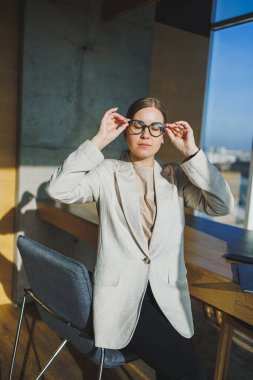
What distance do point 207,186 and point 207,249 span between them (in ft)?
1.96

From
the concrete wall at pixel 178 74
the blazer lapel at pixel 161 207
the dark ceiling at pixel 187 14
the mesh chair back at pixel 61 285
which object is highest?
the dark ceiling at pixel 187 14

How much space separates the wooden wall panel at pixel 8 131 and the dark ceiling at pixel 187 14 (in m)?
1.42

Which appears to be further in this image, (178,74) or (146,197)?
(178,74)

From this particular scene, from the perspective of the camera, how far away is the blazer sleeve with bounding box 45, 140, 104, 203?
1440 mm

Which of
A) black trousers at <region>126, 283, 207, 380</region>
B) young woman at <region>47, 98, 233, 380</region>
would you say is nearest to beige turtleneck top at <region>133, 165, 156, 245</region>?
young woman at <region>47, 98, 233, 380</region>

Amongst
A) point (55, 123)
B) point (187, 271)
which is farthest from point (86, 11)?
point (187, 271)

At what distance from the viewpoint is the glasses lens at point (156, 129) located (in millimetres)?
1463

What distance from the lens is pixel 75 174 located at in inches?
57.1

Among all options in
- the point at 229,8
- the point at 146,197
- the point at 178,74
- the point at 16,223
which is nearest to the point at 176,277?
the point at 146,197

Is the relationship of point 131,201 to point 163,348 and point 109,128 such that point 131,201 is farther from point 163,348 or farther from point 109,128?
point 163,348

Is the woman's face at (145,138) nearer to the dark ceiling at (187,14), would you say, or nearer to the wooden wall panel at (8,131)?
the wooden wall panel at (8,131)

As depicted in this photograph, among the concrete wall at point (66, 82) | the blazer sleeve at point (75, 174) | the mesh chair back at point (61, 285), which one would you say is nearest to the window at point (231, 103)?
the concrete wall at point (66, 82)

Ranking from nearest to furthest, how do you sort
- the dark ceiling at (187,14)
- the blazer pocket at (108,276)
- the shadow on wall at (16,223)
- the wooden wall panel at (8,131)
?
the blazer pocket at (108,276) < the wooden wall panel at (8,131) < the shadow on wall at (16,223) < the dark ceiling at (187,14)

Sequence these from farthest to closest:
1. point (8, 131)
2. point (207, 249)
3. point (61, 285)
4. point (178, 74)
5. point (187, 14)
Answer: point (178, 74) < point (187, 14) < point (8, 131) < point (207, 249) < point (61, 285)
